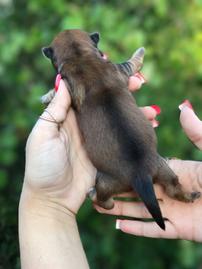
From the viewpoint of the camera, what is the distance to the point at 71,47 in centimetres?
382

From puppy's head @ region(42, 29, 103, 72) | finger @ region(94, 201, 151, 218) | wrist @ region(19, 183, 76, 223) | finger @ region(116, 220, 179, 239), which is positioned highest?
puppy's head @ region(42, 29, 103, 72)

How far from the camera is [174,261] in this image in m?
4.86

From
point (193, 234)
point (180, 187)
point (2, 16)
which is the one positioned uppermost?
point (2, 16)

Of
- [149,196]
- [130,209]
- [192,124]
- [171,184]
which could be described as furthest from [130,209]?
[192,124]

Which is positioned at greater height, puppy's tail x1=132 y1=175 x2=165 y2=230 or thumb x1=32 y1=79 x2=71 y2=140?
thumb x1=32 y1=79 x2=71 y2=140

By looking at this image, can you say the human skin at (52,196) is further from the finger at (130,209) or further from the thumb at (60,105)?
the finger at (130,209)

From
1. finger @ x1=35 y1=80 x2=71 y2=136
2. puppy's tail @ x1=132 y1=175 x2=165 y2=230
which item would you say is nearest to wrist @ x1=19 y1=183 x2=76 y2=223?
finger @ x1=35 y1=80 x2=71 y2=136

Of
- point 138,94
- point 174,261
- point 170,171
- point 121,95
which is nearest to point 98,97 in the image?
point 121,95

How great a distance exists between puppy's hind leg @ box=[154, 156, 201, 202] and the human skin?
458 mm

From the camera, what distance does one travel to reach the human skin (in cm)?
330

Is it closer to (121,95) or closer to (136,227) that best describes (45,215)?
(136,227)

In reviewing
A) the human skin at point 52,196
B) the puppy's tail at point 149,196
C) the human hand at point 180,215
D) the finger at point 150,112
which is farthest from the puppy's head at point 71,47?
the puppy's tail at point 149,196

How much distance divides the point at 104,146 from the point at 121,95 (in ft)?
1.07

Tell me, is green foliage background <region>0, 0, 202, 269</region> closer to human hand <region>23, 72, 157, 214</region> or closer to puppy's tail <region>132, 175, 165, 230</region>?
human hand <region>23, 72, 157, 214</region>
